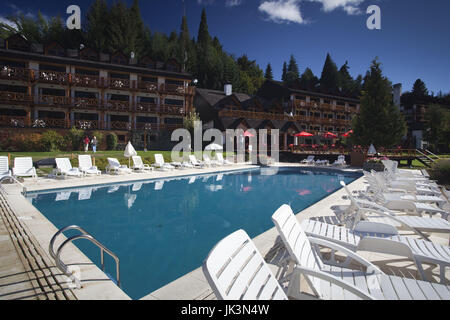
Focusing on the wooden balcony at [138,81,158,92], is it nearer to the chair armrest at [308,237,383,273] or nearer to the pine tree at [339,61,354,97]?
the chair armrest at [308,237,383,273]

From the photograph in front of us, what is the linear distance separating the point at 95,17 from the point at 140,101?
18.2m

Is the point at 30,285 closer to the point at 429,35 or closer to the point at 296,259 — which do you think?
the point at 296,259

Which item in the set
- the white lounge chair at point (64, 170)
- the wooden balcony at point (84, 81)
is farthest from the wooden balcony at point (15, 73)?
the white lounge chair at point (64, 170)

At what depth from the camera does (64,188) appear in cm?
1109

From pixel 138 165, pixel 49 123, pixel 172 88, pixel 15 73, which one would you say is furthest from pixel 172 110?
pixel 138 165

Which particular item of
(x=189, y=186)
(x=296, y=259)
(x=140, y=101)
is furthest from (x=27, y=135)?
(x=296, y=259)

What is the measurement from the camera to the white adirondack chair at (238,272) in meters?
1.65

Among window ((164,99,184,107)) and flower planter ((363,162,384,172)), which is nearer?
flower planter ((363,162,384,172))

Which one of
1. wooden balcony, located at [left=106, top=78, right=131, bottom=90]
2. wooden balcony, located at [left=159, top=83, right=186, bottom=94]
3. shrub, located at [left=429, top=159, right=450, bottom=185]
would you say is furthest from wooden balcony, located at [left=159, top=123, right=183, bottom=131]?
shrub, located at [left=429, top=159, right=450, bottom=185]

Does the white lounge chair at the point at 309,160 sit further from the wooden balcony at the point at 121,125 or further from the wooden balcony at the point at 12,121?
the wooden balcony at the point at 12,121

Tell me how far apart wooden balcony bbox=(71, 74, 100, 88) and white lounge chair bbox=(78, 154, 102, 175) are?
1775 cm

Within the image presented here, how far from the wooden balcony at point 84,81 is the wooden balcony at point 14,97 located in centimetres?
443

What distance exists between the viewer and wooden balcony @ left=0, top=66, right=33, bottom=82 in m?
25.4
